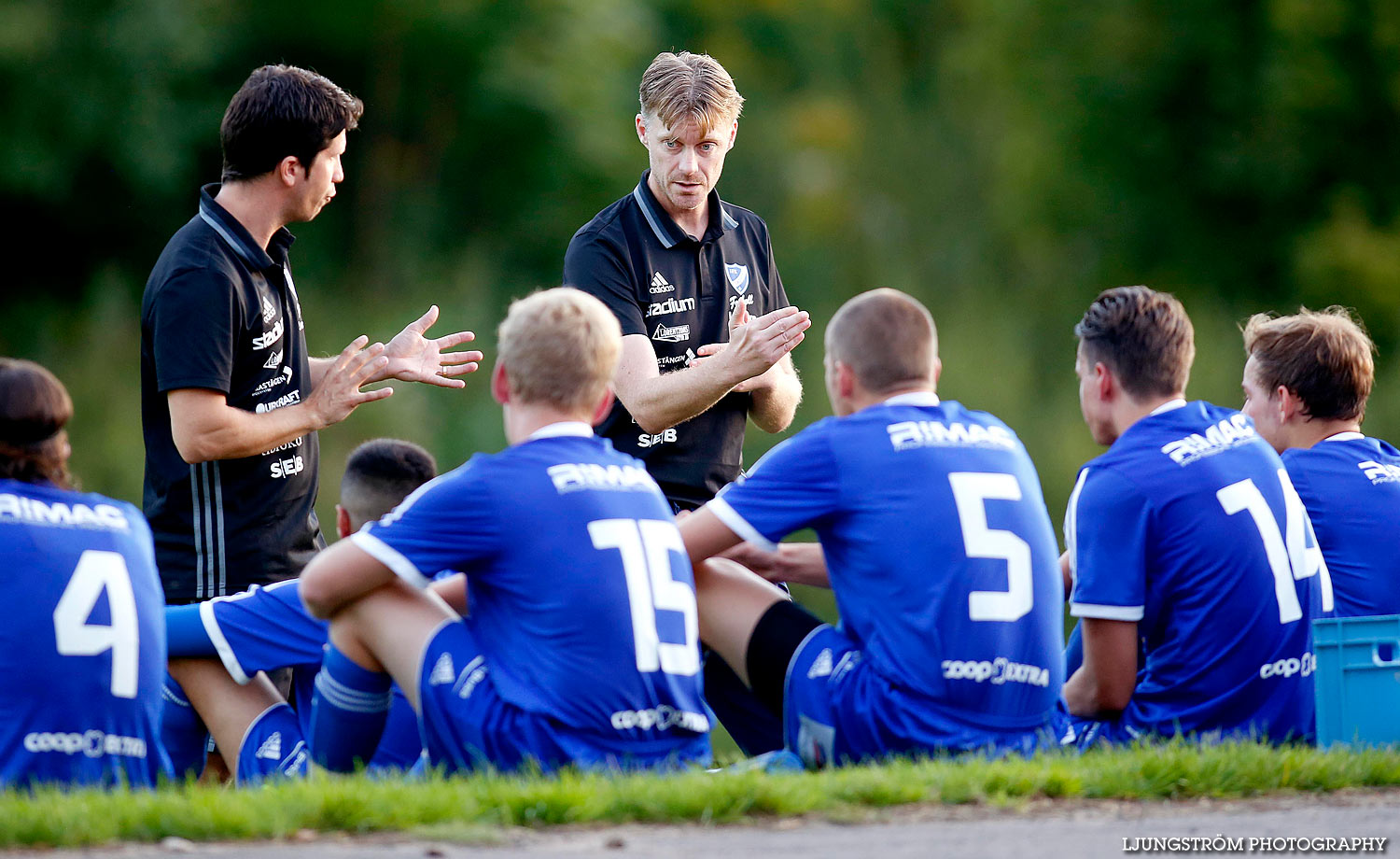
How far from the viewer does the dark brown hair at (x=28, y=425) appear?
5.14 meters

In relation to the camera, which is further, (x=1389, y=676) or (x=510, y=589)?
(x=1389, y=676)

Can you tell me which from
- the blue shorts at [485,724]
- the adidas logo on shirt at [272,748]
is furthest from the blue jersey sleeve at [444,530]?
the adidas logo on shirt at [272,748]

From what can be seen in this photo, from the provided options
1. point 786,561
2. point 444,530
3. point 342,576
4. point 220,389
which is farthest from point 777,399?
point 342,576

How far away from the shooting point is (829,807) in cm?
473

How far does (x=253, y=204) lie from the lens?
6.57m

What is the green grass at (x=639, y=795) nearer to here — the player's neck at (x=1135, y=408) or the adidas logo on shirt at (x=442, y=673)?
the adidas logo on shirt at (x=442, y=673)

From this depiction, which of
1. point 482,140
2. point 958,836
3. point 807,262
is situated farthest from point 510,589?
point 807,262

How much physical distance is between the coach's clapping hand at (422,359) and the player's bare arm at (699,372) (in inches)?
25.5

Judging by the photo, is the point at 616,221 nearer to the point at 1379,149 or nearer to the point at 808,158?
the point at 1379,149

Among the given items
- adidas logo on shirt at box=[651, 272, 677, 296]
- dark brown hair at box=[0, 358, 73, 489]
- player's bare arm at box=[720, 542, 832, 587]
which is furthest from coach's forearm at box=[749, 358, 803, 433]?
dark brown hair at box=[0, 358, 73, 489]

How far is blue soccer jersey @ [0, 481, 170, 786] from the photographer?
5.03 metres

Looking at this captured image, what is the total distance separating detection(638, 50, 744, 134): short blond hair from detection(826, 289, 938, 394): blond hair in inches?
62.7

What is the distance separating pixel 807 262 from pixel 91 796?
24717 millimetres

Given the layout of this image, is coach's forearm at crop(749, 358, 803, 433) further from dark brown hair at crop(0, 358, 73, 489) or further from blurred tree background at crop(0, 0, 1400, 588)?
blurred tree background at crop(0, 0, 1400, 588)
